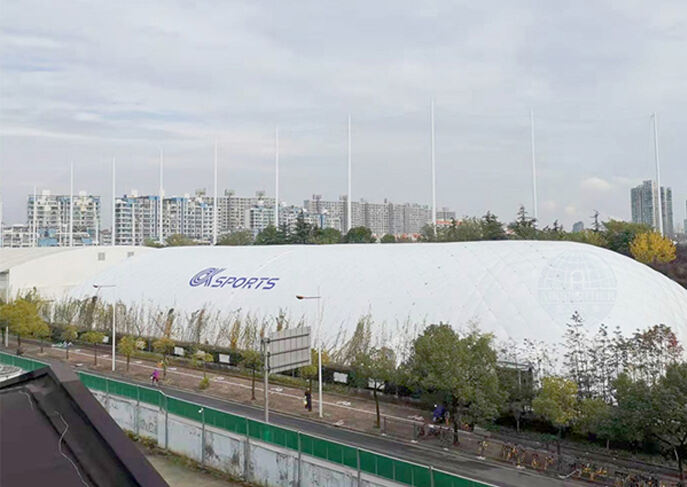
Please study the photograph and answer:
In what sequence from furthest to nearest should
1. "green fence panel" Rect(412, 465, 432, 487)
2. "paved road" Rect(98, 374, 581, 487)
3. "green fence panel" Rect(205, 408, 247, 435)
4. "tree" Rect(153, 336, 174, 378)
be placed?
"tree" Rect(153, 336, 174, 378) < "paved road" Rect(98, 374, 581, 487) < "green fence panel" Rect(205, 408, 247, 435) < "green fence panel" Rect(412, 465, 432, 487)

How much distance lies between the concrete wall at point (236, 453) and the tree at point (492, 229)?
48890mm

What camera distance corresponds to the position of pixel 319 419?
24.9m

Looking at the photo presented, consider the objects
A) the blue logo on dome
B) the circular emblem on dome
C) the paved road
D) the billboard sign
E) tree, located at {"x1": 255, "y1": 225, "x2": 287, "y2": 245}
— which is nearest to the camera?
the paved road

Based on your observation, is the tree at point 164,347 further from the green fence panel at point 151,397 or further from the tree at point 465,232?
the tree at point 465,232

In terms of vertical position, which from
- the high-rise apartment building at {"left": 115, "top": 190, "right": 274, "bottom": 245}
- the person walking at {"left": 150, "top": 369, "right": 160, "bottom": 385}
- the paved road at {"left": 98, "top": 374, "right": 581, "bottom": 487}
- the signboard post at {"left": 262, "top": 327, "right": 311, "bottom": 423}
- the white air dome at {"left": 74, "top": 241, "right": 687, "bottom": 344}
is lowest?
the paved road at {"left": 98, "top": 374, "right": 581, "bottom": 487}

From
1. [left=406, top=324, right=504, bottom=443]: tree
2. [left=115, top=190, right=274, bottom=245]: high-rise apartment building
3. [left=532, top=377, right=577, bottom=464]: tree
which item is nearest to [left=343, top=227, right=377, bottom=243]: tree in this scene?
[left=406, top=324, right=504, bottom=443]: tree

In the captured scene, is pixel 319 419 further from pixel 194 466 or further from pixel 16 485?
pixel 16 485

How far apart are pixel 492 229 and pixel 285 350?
149 feet

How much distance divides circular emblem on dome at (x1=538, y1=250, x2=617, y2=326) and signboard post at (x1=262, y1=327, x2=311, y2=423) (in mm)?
12492

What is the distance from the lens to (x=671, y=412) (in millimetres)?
16750

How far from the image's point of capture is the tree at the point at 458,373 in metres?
20.5

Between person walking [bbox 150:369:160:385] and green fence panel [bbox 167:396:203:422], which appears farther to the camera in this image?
person walking [bbox 150:369:160:385]

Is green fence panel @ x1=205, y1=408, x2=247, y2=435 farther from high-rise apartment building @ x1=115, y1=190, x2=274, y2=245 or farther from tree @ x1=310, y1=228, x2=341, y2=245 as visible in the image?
high-rise apartment building @ x1=115, y1=190, x2=274, y2=245

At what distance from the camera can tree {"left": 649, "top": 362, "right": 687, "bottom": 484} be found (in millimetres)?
16781
